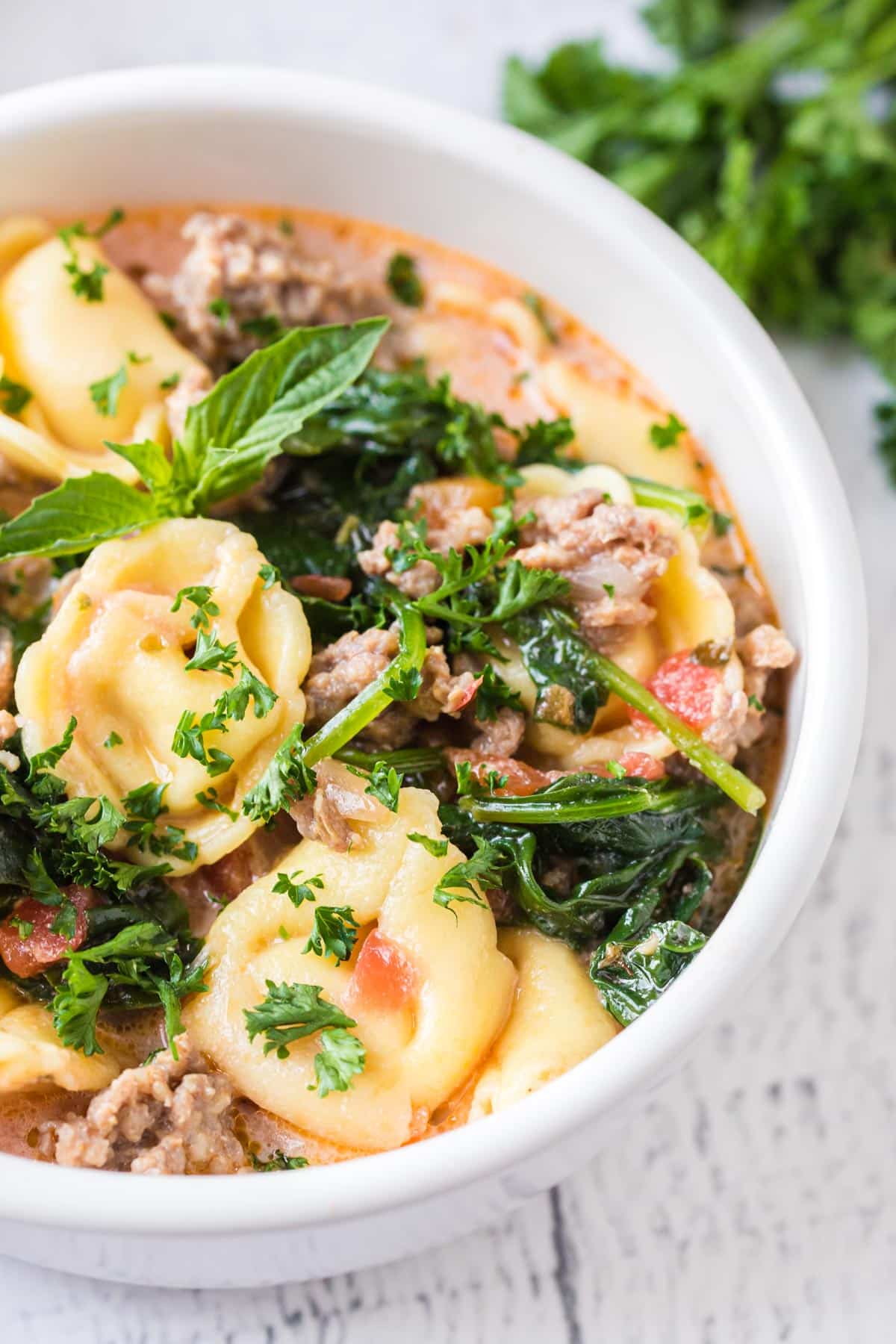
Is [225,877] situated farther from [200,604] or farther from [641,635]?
[641,635]

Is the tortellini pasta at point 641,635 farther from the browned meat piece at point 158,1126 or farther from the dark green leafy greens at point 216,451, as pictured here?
the browned meat piece at point 158,1126

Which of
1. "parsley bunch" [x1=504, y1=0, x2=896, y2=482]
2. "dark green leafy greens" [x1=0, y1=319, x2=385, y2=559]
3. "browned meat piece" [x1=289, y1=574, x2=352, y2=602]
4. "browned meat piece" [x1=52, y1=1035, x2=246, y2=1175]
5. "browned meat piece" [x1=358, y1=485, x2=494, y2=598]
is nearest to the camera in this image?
"browned meat piece" [x1=52, y1=1035, x2=246, y2=1175]

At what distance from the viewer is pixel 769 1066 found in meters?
3.80

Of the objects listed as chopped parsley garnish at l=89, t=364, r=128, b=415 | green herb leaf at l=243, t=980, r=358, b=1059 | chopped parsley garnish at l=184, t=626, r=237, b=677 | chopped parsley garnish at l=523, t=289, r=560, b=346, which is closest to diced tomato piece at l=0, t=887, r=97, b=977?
green herb leaf at l=243, t=980, r=358, b=1059

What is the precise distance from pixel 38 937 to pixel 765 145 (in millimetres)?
3363

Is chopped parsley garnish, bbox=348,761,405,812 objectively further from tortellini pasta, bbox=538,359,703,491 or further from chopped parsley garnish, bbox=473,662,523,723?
tortellini pasta, bbox=538,359,703,491

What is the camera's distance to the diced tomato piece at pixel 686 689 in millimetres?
3189

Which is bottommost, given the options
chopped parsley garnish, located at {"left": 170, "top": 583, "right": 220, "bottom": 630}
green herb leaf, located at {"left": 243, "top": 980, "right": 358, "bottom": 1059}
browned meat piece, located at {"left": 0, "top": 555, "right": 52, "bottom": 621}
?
green herb leaf, located at {"left": 243, "top": 980, "right": 358, "bottom": 1059}

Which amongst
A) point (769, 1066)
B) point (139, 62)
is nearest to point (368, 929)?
point (769, 1066)

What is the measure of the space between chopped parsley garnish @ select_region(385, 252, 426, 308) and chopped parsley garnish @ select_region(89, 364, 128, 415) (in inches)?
31.0

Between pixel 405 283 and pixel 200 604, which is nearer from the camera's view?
pixel 200 604

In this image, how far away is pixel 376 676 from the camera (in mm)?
3053

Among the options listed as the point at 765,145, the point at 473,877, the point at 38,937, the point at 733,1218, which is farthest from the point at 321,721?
the point at 765,145

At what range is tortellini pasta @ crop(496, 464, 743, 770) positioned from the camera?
323cm
